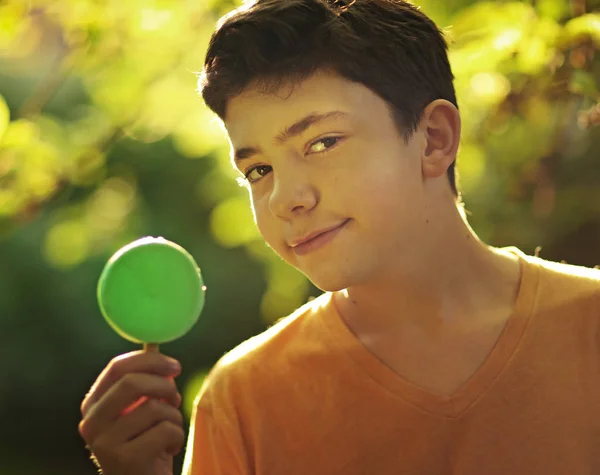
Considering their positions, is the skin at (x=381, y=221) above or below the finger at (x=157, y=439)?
above

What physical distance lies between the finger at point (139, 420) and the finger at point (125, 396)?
1 cm

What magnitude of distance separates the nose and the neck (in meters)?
0.18

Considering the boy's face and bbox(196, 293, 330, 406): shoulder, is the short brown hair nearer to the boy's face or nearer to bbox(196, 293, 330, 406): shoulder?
the boy's face

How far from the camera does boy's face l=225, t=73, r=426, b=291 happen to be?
4.50ft

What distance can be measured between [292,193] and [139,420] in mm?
427

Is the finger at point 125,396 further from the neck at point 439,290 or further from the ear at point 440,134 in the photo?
the ear at point 440,134

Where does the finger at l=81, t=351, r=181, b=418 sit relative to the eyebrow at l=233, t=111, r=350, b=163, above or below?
below

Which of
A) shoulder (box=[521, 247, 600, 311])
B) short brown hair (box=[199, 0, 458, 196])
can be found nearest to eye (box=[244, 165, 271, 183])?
short brown hair (box=[199, 0, 458, 196])

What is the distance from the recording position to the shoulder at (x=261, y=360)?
1.53m

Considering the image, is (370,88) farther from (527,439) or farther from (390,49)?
(527,439)

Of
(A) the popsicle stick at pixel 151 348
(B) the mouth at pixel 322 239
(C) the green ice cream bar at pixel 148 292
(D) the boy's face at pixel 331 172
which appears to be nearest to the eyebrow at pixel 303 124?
(D) the boy's face at pixel 331 172

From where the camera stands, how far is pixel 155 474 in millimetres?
1496

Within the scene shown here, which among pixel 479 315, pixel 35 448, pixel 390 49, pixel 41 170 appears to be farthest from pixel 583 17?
pixel 35 448

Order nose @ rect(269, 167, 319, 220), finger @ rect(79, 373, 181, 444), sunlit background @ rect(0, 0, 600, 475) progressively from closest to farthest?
nose @ rect(269, 167, 319, 220) < finger @ rect(79, 373, 181, 444) < sunlit background @ rect(0, 0, 600, 475)
